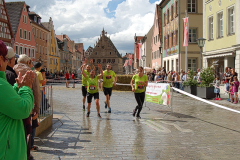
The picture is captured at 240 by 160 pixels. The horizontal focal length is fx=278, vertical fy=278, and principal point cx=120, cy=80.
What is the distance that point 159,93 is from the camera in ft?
37.0

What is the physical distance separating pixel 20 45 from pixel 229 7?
119 ft

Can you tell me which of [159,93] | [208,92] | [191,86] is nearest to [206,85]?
[208,92]

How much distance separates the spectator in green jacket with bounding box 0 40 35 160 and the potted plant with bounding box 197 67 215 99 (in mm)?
15964

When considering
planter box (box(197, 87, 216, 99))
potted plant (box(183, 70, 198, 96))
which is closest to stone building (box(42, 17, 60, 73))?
potted plant (box(183, 70, 198, 96))

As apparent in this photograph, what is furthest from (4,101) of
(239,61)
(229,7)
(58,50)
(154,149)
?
(58,50)

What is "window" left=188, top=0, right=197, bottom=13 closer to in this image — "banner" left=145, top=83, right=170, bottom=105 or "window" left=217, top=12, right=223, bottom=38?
"window" left=217, top=12, right=223, bottom=38

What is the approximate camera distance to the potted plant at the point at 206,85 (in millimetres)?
17203

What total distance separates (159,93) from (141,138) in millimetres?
4691

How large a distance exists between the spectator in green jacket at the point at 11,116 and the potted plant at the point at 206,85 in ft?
52.4

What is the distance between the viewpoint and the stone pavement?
5434 millimetres

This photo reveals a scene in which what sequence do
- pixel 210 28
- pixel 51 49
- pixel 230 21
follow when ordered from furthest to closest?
pixel 51 49 < pixel 210 28 < pixel 230 21

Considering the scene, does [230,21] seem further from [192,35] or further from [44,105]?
[44,105]

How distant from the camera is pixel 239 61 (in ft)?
64.0

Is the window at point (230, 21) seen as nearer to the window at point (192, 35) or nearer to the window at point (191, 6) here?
the window at point (192, 35)
